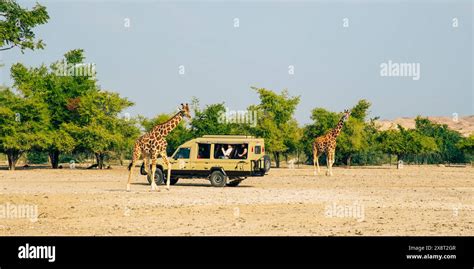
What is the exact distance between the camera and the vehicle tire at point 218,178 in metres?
29.8

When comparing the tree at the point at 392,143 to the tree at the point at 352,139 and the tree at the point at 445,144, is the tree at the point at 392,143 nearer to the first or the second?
the tree at the point at 352,139

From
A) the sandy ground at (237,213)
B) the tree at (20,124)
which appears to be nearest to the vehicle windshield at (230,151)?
the sandy ground at (237,213)

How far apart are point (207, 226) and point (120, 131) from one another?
148ft

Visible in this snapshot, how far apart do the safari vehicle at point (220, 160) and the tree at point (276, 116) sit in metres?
39.2

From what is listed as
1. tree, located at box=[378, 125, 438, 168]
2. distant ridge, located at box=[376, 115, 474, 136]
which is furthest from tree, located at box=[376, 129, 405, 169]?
distant ridge, located at box=[376, 115, 474, 136]

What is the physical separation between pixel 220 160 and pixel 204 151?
893mm

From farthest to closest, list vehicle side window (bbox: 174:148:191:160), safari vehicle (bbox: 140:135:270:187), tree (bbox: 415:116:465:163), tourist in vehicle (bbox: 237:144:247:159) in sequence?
tree (bbox: 415:116:465:163) < vehicle side window (bbox: 174:148:191:160) < tourist in vehicle (bbox: 237:144:247:159) < safari vehicle (bbox: 140:135:270:187)

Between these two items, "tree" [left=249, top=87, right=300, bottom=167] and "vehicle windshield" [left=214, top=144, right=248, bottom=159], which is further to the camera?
"tree" [left=249, top=87, right=300, bottom=167]

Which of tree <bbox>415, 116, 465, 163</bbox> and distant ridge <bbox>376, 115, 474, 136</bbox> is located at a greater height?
distant ridge <bbox>376, 115, 474, 136</bbox>

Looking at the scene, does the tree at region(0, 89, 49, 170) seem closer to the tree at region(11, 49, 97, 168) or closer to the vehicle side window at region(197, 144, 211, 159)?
the tree at region(11, 49, 97, 168)

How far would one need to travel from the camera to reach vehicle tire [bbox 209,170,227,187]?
1175 inches

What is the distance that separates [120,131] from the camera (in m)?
60.1

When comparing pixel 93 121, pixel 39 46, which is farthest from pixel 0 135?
pixel 39 46

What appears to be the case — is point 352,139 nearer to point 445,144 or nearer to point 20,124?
point 445,144
